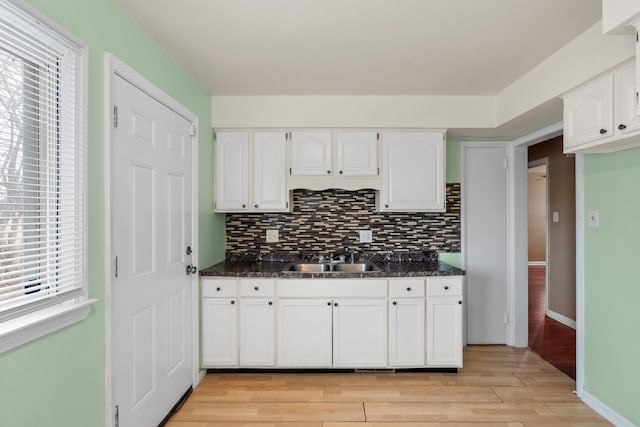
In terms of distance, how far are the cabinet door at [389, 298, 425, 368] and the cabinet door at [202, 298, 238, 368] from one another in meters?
1.24

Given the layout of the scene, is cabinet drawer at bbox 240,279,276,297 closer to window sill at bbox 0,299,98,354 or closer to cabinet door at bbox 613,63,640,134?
window sill at bbox 0,299,98,354

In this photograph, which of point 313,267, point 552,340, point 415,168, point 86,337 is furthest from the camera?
point 552,340

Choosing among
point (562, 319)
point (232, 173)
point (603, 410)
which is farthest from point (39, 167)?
point (562, 319)

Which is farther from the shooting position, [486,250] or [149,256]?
[486,250]

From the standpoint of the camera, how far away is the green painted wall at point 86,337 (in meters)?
1.20

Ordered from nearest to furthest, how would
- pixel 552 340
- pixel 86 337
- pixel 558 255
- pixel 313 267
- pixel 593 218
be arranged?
pixel 86 337 < pixel 593 218 < pixel 313 267 < pixel 552 340 < pixel 558 255

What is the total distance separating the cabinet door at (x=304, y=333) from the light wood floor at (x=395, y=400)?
0.16 metres

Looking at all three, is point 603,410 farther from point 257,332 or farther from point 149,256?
point 149,256

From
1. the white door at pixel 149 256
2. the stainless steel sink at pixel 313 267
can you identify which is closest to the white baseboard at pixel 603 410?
the stainless steel sink at pixel 313 267

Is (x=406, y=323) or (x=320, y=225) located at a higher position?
(x=320, y=225)

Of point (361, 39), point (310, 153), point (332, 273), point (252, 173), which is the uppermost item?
point (361, 39)

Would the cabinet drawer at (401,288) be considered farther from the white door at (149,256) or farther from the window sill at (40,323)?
the window sill at (40,323)

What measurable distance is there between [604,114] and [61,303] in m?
2.75

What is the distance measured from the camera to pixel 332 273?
9.12 feet
